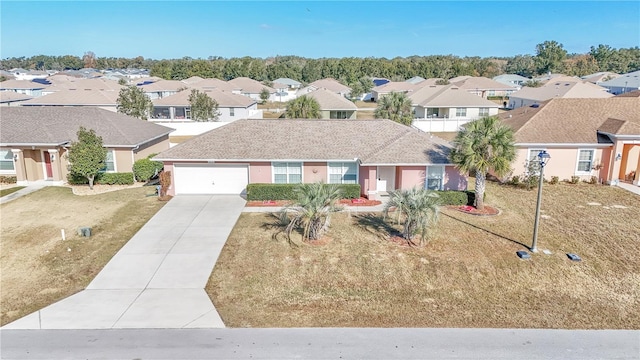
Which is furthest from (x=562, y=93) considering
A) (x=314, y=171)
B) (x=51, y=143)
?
(x=51, y=143)

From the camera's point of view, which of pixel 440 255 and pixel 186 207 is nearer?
pixel 440 255

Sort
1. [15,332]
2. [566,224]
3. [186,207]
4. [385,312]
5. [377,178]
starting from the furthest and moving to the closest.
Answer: [377,178] < [186,207] < [566,224] < [385,312] < [15,332]

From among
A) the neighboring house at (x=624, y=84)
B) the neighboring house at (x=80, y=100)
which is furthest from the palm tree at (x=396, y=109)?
the neighboring house at (x=624, y=84)

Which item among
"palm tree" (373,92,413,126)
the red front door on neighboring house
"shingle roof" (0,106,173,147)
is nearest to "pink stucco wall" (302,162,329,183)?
"shingle roof" (0,106,173,147)

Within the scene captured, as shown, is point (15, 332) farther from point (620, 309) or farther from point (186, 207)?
point (620, 309)

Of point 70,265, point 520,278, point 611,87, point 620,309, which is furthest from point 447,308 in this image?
point 611,87

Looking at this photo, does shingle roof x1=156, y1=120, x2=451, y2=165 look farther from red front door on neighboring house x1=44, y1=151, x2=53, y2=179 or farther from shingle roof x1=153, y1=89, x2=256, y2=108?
shingle roof x1=153, y1=89, x2=256, y2=108

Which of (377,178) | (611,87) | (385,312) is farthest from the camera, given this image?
(611,87)
